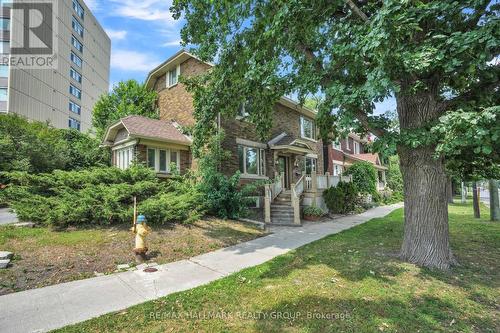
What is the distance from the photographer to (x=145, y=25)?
35.7 ft

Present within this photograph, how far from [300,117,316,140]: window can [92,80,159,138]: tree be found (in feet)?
36.4

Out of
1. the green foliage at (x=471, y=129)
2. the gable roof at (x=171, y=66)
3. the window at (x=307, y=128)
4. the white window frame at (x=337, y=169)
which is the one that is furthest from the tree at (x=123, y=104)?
the green foliage at (x=471, y=129)

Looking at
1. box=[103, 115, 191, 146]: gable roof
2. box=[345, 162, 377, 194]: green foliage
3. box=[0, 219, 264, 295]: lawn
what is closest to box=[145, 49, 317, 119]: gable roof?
box=[103, 115, 191, 146]: gable roof

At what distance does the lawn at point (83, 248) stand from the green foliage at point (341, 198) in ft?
24.2

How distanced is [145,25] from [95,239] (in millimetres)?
8276

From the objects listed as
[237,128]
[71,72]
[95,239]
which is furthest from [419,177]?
[71,72]

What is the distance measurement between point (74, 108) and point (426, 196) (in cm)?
4311

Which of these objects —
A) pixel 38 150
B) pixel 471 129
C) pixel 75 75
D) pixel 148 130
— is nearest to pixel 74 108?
pixel 75 75

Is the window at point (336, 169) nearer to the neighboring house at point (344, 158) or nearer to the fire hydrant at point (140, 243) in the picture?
the neighboring house at point (344, 158)

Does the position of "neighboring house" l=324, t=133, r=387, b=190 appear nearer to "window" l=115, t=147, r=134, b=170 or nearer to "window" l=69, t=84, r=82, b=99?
"window" l=115, t=147, r=134, b=170

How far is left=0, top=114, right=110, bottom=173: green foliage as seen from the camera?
15172 millimetres

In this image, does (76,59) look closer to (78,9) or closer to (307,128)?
(78,9)

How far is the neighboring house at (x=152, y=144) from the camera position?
13453mm

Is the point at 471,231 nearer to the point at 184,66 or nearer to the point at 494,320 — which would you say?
the point at 494,320
